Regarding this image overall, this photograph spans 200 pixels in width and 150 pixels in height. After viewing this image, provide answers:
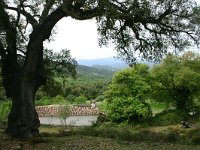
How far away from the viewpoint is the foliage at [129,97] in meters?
70.0

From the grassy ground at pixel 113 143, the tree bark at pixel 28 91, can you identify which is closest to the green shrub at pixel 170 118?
the grassy ground at pixel 113 143

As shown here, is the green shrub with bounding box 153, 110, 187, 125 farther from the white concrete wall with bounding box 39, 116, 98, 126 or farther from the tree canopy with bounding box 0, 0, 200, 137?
the tree canopy with bounding box 0, 0, 200, 137

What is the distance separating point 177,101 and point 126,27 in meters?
54.5

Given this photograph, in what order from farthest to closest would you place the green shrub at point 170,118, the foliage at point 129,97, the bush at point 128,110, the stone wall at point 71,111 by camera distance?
1. the stone wall at point 71,111
2. the foliage at point 129,97
3. the bush at point 128,110
4. the green shrub at point 170,118

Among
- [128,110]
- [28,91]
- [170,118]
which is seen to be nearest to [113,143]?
[28,91]

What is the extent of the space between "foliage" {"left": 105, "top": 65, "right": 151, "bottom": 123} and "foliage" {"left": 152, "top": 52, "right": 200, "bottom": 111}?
7.40 ft

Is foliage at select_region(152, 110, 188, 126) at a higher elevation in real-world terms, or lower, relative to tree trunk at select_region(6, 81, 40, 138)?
lower

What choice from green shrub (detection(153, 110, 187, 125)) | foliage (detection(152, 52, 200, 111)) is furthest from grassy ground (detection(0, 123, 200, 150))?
foliage (detection(152, 52, 200, 111))

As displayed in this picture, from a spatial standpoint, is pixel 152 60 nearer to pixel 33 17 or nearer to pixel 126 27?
pixel 126 27

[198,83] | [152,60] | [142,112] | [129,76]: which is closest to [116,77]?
[129,76]

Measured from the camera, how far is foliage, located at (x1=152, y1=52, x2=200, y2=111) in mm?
70062

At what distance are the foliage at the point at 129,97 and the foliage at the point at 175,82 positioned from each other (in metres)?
2.26

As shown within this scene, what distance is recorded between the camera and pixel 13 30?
20234mm

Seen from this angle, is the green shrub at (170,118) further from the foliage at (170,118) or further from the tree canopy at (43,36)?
the tree canopy at (43,36)
